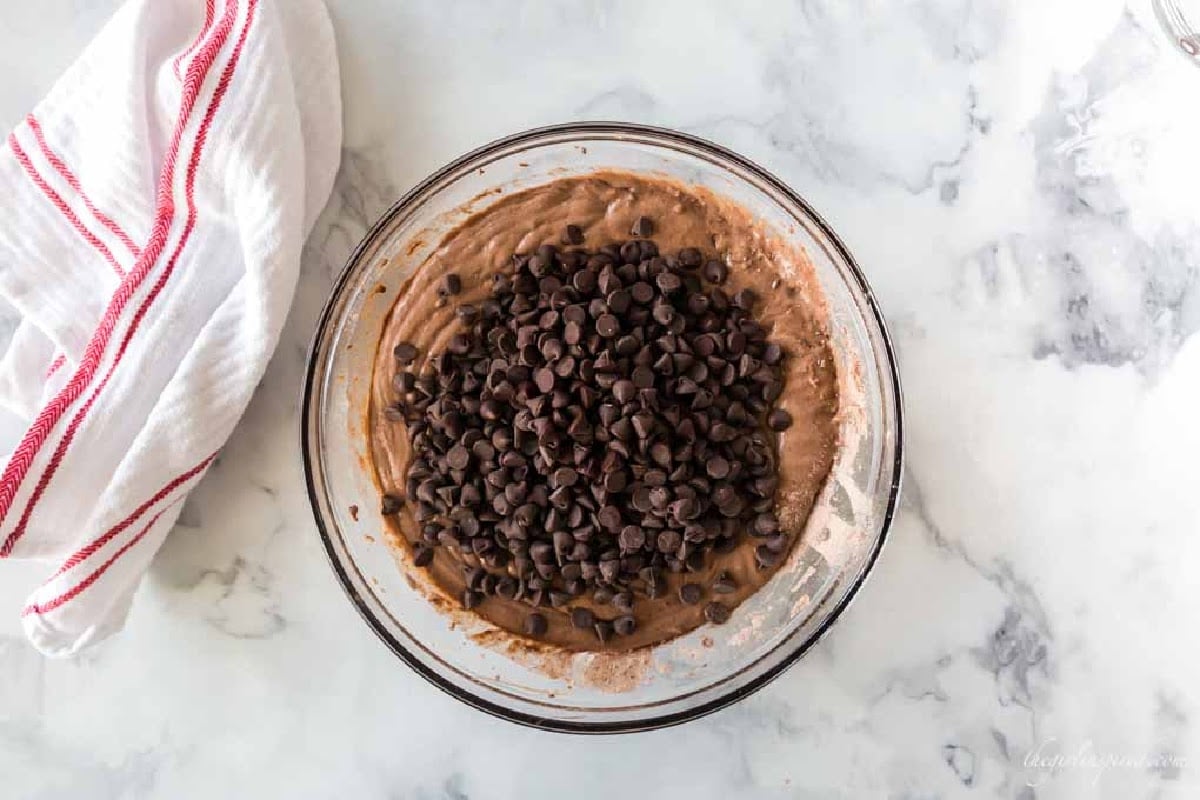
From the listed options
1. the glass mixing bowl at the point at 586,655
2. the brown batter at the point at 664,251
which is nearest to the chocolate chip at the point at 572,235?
the brown batter at the point at 664,251

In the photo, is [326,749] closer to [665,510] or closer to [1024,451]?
[665,510]

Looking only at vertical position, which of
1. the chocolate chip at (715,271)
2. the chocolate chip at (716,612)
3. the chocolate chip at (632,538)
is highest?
the chocolate chip at (715,271)

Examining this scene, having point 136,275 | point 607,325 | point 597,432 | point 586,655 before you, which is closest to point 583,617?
point 586,655

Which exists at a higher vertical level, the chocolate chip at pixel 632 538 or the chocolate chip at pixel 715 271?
the chocolate chip at pixel 715 271

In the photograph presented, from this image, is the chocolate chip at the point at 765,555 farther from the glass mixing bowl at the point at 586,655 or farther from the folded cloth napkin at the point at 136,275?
the folded cloth napkin at the point at 136,275

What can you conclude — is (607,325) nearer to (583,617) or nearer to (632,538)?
(632,538)

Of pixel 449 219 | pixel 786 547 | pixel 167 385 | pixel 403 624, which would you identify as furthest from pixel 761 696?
pixel 167 385
